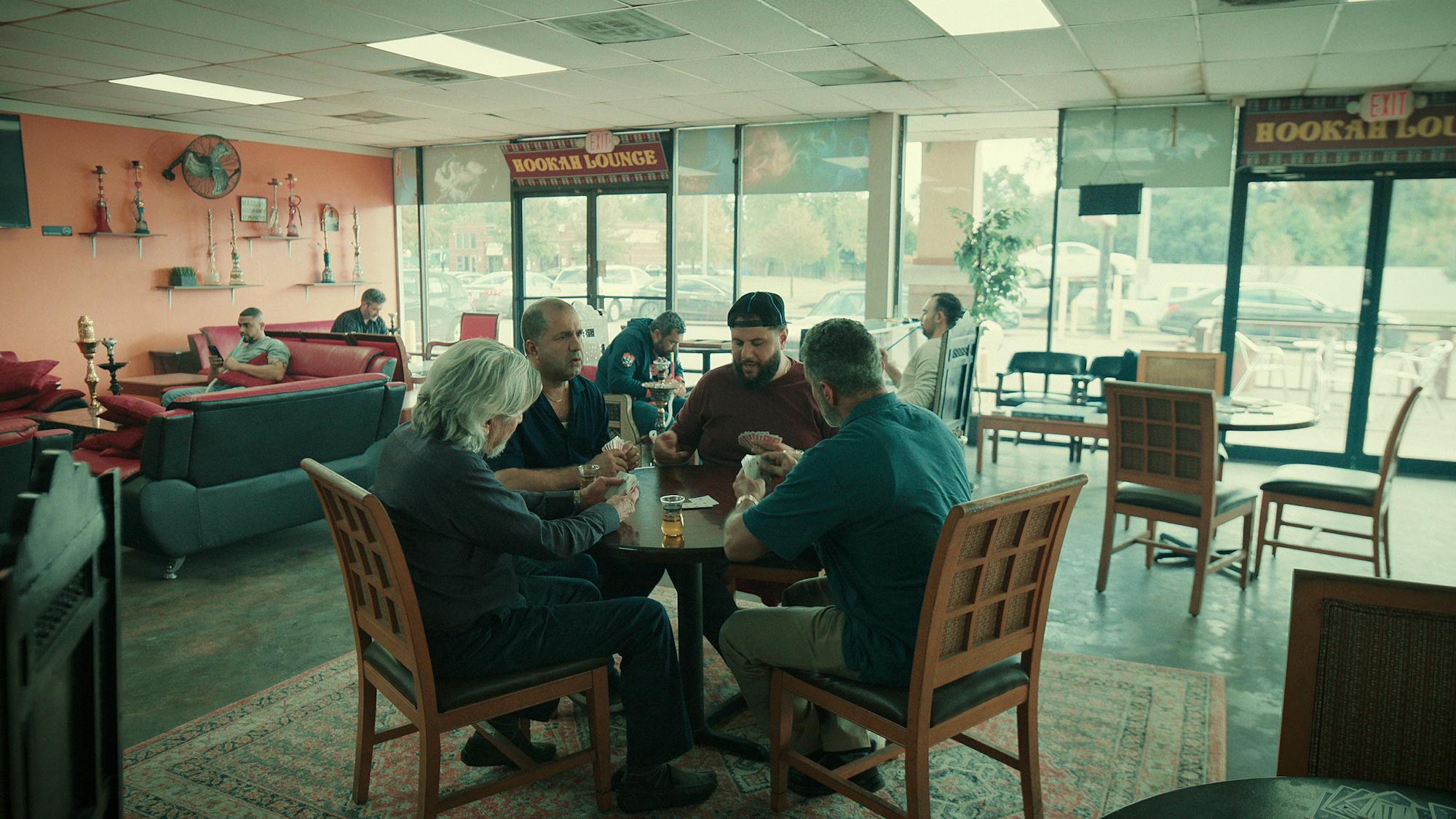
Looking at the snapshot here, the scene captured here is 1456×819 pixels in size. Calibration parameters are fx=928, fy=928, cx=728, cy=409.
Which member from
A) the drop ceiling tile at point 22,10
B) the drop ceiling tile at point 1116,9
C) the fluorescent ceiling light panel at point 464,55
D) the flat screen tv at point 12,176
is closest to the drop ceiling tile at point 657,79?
the fluorescent ceiling light panel at point 464,55

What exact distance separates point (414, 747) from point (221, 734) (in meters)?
0.59

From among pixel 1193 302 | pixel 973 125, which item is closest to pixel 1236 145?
pixel 1193 302

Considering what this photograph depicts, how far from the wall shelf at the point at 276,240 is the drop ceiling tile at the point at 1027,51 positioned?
7.12 meters

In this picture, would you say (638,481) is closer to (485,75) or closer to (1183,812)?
(1183,812)

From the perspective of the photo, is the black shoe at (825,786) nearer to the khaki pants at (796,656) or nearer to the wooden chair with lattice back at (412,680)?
the khaki pants at (796,656)

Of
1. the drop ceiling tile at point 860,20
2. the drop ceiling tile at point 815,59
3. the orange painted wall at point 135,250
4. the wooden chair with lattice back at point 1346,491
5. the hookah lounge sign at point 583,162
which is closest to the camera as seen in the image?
the wooden chair with lattice back at point 1346,491

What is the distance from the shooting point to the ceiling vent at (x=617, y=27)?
4.73 metres

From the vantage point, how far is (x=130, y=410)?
438 centimetres

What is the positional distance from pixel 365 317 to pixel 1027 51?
5.63 metres

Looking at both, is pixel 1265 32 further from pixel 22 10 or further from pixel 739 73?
pixel 22 10

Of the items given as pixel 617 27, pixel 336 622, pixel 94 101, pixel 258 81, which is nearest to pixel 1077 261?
pixel 617 27

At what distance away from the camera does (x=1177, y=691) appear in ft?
10.1

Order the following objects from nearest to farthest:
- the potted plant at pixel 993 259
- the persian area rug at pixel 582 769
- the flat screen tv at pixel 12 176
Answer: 1. the persian area rug at pixel 582 769
2. the flat screen tv at pixel 12 176
3. the potted plant at pixel 993 259

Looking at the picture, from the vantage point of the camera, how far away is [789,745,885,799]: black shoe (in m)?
2.43
